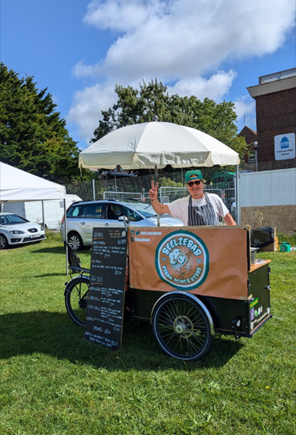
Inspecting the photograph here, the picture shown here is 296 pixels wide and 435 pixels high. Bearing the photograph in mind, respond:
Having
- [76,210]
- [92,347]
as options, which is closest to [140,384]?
[92,347]

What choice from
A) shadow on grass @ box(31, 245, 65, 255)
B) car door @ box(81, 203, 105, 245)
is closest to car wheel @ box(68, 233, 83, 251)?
car door @ box(81, 203, 105, 245)

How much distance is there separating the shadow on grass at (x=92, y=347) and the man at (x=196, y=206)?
4.62 feet

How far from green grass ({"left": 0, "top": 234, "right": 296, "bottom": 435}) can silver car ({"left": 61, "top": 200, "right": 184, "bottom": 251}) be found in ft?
18.9

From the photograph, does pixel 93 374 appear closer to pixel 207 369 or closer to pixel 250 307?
pixel 207 369

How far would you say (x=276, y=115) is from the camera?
2331 centimetres

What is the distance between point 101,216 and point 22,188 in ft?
14.8

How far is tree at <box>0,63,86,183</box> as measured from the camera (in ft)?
102

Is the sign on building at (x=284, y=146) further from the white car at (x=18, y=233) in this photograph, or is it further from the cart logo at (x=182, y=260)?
the cart logo at (x=182, y=260)

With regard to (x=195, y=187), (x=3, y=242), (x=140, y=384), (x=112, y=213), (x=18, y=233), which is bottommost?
(x=140, y=384)

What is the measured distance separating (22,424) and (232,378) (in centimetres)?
182

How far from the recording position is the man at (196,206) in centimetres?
407

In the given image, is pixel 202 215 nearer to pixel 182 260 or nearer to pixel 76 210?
pixel 182 260

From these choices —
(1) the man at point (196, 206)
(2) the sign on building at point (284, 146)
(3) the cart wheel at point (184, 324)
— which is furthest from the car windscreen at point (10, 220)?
(2) the sign on building at point (284, 146)

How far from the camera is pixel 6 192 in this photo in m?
6.49
